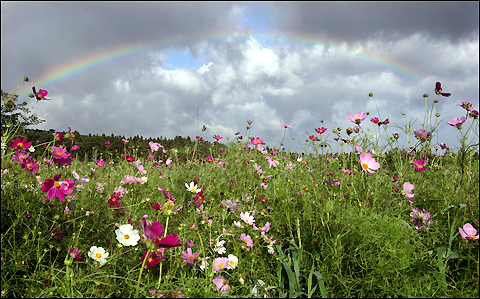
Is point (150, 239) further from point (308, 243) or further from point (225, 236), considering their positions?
point (308, 243)

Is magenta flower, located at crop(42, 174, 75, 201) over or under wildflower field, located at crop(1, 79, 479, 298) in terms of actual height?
over

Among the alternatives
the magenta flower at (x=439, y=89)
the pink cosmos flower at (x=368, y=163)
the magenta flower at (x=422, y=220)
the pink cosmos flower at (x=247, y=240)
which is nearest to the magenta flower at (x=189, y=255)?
the pink cosmos flower at (x=247, y=240)

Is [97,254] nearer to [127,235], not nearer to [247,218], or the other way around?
[127,235]

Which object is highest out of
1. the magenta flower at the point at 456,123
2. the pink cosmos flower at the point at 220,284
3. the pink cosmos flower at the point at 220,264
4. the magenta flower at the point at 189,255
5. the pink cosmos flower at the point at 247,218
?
the magenta flower at the point at 456,123

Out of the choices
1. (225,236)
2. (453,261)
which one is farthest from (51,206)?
(453,261)

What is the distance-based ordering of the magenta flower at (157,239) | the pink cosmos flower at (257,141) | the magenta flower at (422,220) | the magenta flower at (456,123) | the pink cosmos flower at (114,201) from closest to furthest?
the magenta flower at (157,239) → the magenta flower at (422,220) → the pink cosmos flower at (114,201) → the magenta flower at (456,123) → the pink cosmos flower at (257,141)

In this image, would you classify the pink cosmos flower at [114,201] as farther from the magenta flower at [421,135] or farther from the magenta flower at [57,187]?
the magenta flower at [421,135]

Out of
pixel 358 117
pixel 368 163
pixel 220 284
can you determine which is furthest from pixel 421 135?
pixel 220 284

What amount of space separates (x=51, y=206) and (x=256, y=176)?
198cm

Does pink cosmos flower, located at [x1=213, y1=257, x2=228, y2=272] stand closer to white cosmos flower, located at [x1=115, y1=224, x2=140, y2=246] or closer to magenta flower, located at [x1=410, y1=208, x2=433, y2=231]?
white cosmos flower, located at [x1=115, y1=224, x2=140, y2=246]

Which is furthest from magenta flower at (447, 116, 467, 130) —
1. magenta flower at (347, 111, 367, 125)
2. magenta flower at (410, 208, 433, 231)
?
magenta flower at (410, 208, 433, 231)

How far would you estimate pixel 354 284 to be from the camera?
1.47 meters

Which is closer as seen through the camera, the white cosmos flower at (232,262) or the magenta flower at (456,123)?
the white cosmos flower at (232,262)

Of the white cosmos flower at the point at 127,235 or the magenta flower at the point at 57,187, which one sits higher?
Result: the magenta flower at the point at 57,187
